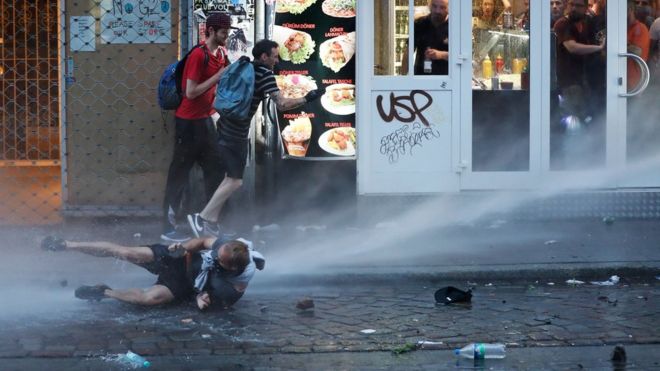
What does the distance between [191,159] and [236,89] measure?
0.84 m

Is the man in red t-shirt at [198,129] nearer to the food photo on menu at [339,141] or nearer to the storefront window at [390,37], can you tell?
the food photo on menu at [339,141]

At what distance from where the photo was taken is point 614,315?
7.63m

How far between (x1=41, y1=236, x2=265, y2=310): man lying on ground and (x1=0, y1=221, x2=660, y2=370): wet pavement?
12cm

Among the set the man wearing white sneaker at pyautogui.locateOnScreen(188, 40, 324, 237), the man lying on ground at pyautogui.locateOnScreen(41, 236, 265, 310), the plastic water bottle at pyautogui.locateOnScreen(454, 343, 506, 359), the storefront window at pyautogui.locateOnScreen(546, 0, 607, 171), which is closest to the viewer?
the plastic water bottle at pyautogui.locateOnScreen(454, 343, 506, 359)

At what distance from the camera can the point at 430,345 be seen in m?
6.79

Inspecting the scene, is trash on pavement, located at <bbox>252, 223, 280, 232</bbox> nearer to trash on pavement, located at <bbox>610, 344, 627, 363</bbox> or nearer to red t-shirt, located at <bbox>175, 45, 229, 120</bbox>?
red t-shirt, located at <bbox>175, 45, 229, 120</bbox>

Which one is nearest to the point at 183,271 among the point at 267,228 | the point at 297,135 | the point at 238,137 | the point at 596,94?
the point at 238,137

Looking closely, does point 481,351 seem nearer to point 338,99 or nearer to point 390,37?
point 338,99

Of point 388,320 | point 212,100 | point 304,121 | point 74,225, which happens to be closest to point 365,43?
point 304,121

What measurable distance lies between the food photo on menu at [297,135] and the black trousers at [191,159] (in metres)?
0.77

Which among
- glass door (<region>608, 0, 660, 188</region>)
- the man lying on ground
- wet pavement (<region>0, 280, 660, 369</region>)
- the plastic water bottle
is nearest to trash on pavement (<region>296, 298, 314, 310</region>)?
wet pavement (<region>0, 280, 660, 369</region>)

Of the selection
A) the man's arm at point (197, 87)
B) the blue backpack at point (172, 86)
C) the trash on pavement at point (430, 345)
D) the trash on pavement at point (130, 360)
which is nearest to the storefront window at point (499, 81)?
the man's arm at point (197, 87)

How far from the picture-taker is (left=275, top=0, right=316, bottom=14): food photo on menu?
1052 centimetres

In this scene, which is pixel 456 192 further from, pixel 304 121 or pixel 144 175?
pixel 144 175
